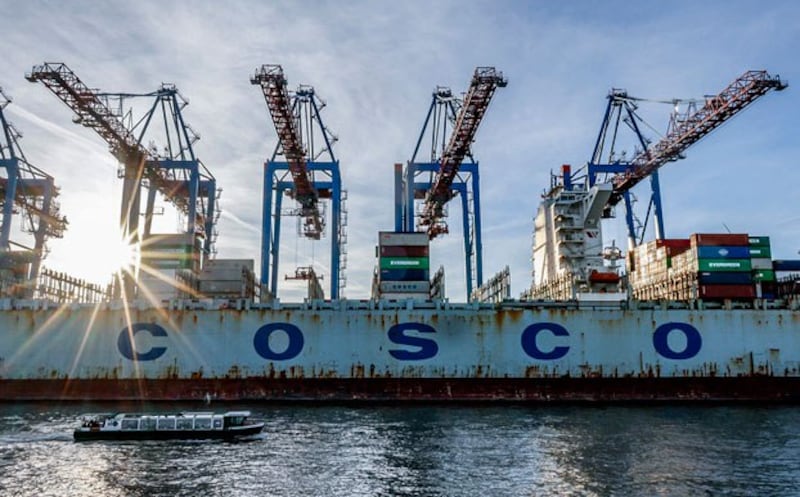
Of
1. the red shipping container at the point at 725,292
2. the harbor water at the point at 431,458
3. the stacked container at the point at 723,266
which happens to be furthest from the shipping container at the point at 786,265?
the harbor water at the point at 431,458

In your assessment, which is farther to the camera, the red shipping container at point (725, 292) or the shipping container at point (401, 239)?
the shipping container at point (401, 239)

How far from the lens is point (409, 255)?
174ft

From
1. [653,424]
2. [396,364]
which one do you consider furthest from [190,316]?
[653,424]

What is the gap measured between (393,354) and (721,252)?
29433 mm

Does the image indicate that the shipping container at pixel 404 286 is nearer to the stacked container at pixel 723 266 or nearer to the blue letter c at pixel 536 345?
the blue letter c at pixel 536 345

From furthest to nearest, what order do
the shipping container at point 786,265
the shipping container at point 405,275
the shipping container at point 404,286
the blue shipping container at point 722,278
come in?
the shipping container at point 786,265 < the shipping container at point 405,275 < the shipping container at point 404,286 < the blue shipping container at point 722,278

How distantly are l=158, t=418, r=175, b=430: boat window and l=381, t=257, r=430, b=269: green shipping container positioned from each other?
91.4 ft

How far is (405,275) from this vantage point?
52531mm

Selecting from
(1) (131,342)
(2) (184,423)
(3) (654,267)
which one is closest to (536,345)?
(3) (654,267)

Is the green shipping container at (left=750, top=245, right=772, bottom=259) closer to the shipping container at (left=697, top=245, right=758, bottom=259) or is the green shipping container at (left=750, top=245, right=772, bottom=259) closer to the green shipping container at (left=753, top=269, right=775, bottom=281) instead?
the green shipping container at (left=753, top=269, right=775, bottom=281)

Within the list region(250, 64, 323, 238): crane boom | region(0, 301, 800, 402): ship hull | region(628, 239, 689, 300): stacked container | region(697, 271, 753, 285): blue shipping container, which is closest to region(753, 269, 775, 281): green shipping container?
region(697, 271, 753, 285): blue shipping container

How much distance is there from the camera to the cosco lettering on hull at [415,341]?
41562mm

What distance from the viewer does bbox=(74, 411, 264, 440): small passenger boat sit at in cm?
2670

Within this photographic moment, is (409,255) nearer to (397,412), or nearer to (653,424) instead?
(397,412)
